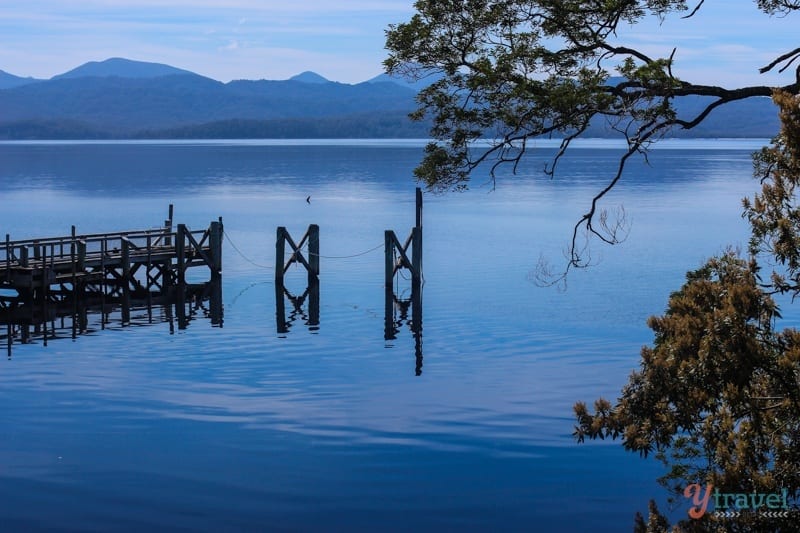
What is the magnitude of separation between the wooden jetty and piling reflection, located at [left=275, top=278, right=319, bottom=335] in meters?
2.70

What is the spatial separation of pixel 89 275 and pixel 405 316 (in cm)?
1222

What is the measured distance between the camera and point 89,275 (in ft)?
127

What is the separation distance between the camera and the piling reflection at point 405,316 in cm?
3178

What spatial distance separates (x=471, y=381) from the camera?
1033 inches

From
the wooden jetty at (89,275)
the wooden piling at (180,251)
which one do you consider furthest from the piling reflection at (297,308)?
the wooden piling at (180,251)

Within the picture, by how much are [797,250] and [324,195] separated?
321 feet

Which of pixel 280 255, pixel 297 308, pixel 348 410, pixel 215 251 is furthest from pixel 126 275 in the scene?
pixel 348 410

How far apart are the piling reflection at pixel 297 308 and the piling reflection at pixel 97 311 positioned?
2.19 metres

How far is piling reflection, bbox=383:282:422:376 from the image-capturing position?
31778mm

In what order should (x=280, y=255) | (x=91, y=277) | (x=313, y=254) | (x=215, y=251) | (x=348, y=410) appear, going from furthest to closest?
(x=215, y=251) < (x=313, y=254) < (x=280, y=255) < (x=91, y=277) < (x=348, y=410)

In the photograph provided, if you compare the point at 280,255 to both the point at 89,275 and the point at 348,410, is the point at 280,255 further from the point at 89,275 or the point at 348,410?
the point at 348,410

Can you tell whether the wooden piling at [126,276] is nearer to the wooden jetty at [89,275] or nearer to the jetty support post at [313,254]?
the wooden jetty at [89,275]

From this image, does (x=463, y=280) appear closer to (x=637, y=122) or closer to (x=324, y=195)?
(x=637, y=122)

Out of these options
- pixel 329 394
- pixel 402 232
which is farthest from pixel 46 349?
pixel 402 232
